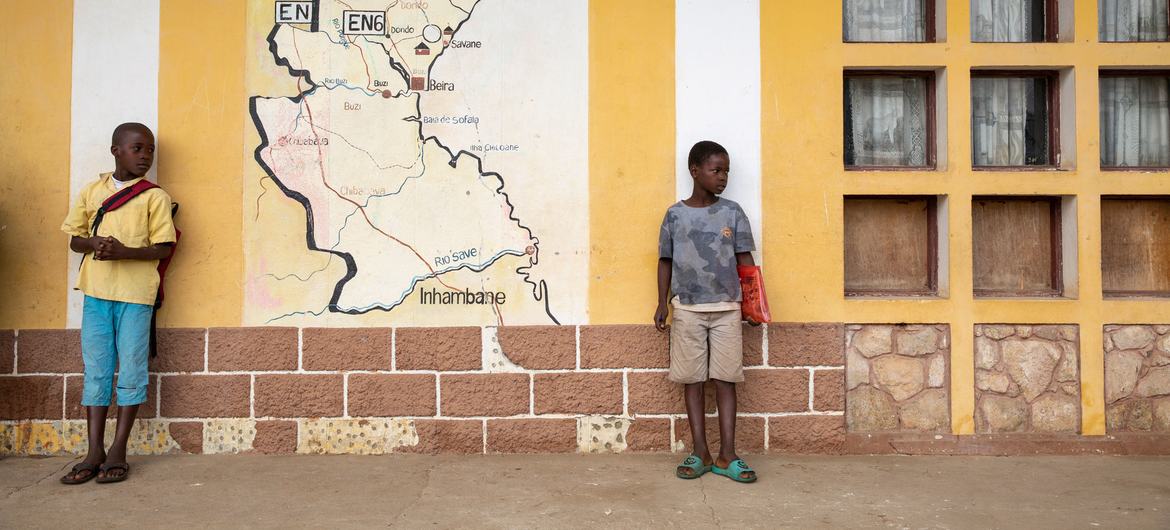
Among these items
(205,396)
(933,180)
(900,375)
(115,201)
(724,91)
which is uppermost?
(724,91)

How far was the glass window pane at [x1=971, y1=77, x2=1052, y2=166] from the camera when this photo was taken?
4.69 meters

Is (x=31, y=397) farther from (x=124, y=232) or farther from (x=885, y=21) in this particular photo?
(x=885, y=21)

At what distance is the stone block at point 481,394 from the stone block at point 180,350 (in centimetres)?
138

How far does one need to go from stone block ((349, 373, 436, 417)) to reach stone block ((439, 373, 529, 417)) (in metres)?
0.10

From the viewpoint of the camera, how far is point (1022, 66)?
4551 millimetres

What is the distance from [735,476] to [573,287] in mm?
1346

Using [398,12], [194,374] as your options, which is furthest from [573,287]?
[194,374]

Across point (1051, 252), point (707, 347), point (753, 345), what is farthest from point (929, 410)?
point (707, 347)

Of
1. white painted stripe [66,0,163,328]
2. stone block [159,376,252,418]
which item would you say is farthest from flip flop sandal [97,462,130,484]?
white painted stripe [66,0,163,328]

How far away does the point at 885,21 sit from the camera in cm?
471

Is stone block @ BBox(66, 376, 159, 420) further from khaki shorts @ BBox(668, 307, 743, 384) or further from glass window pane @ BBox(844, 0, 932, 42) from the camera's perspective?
glass window pane @ BBox(844, 0, 932, 42)

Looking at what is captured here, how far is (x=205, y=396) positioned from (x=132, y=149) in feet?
4.61

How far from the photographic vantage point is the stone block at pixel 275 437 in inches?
176

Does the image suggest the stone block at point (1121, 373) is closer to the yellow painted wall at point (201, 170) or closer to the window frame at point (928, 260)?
the window frame at point (928, 260)
